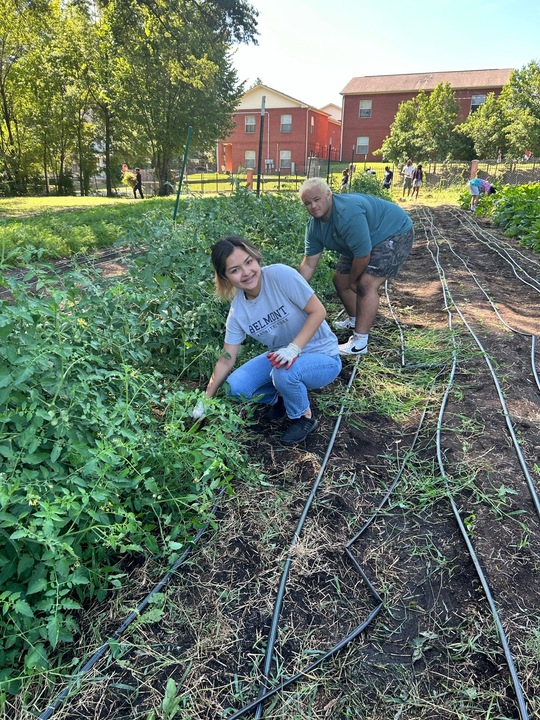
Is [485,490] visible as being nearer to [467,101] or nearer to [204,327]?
[204,327]

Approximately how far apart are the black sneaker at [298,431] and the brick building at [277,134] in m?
33.8

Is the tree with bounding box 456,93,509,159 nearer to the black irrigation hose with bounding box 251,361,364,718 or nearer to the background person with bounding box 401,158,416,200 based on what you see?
the background person with bounding box 401,158,416,200

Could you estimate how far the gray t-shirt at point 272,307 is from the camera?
2494mm

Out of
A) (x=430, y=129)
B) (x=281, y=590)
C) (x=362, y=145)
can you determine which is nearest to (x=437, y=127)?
(x=430, y=129)

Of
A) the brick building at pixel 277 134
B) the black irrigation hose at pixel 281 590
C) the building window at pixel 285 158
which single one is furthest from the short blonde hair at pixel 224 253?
the building window at pixel 285 158

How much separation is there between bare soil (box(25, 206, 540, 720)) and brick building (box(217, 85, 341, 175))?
33.9 m

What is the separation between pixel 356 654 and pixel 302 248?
4.11m

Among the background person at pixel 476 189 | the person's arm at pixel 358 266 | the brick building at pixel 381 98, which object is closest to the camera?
the person's arm at pixel 358 266

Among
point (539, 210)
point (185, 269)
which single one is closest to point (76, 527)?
point (185, 269)

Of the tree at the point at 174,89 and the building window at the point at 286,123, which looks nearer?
the tree at the point at 174,89

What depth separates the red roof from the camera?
33.6 m

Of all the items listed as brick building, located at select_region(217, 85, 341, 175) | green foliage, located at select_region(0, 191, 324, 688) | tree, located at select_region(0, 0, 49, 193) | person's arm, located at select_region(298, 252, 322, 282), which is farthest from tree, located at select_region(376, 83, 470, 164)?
green foliage, located at select_region(0, 191, 324, 688)

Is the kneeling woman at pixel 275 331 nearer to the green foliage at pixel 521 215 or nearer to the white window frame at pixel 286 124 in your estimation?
the green foliage at pixel 521 215

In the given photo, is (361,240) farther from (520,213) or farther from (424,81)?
(424,81)
